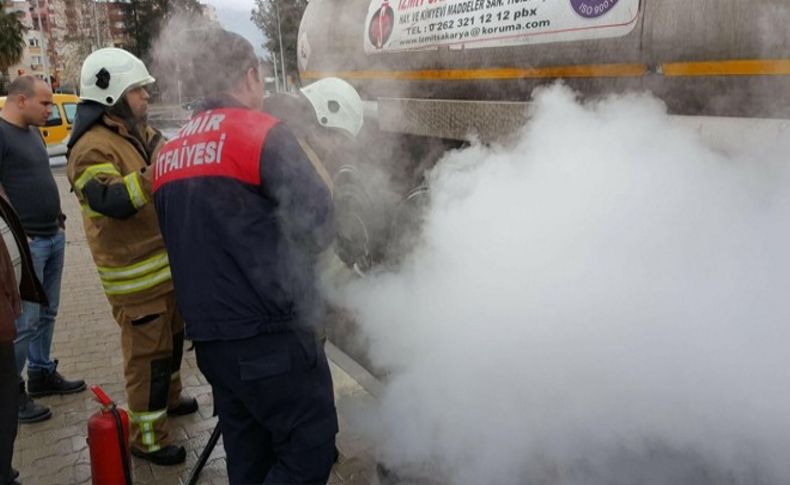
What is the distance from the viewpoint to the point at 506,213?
8.86 ft

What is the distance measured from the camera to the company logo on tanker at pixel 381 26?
479 centimetres

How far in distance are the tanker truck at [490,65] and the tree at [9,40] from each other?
4741cm

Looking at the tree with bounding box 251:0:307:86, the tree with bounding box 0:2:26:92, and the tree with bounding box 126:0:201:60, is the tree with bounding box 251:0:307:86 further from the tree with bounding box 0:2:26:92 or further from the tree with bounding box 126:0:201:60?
the tree with bounding box 0:2:26:92

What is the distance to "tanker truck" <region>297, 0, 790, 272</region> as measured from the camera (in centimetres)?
273

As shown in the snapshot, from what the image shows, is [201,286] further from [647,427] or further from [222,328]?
[647,427]

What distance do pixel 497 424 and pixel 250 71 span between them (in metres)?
1.57

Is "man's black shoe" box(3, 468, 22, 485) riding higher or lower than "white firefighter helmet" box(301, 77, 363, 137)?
lower

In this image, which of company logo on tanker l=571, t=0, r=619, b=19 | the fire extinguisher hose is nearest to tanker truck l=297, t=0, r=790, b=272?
company logo on tanker l=571, t=0, r=619, b=19

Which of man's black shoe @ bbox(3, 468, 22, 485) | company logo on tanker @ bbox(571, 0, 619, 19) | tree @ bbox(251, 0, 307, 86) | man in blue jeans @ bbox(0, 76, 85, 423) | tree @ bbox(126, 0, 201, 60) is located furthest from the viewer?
tree @ bbox(251, 0, 307, 86)

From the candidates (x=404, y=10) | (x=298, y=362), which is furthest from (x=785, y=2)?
(x=404, y=10)

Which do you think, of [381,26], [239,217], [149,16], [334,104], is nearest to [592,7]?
[334,104]

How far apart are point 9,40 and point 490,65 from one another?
50579 millimetres

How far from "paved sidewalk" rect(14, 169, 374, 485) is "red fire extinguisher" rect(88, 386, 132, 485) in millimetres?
384

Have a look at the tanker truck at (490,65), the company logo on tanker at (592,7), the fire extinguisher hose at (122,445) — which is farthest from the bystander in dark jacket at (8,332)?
the company logo on tanker at (592,7)
